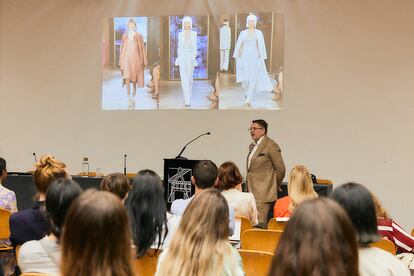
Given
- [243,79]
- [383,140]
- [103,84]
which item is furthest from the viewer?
[103,84]

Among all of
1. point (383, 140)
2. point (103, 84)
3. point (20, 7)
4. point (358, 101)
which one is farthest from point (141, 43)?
point (383, 140)

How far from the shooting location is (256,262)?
2766 millimetres

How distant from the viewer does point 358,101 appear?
736cm

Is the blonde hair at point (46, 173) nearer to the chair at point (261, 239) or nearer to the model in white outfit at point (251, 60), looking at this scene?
the chair at point (261, 239)

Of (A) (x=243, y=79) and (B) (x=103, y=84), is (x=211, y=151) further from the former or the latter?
(B) (x=103, y=84)

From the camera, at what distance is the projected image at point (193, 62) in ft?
25.4

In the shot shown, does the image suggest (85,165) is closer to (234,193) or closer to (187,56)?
(187,56)

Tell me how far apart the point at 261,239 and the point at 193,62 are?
16.7 feet

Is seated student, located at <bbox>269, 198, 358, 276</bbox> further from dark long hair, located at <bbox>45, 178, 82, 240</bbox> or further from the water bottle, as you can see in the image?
the water bottle

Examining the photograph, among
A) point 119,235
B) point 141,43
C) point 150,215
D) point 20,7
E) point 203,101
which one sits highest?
point 20,7

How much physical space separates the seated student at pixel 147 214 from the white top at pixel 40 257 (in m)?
0.57

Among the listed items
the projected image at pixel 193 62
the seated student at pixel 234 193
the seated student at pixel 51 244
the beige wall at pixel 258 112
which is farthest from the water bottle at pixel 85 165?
the seated student at pixel 51 244

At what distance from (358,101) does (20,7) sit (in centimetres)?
587

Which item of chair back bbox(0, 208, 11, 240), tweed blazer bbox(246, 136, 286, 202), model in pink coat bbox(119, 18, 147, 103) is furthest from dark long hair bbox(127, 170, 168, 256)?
model in pink coat bbox(119, 18, 147, 103)
